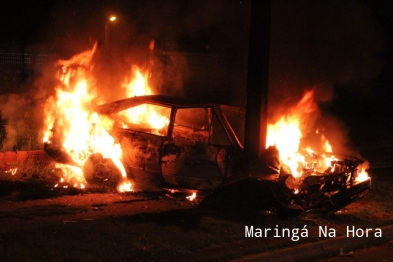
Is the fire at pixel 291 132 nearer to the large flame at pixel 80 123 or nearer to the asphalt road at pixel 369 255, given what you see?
the large flame at pixel 80 123

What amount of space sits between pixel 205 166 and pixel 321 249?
7.63 feet

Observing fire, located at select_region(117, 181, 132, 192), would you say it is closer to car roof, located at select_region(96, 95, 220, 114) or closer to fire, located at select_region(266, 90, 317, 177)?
car roof, located at select_region(96, 95, 220, 114)

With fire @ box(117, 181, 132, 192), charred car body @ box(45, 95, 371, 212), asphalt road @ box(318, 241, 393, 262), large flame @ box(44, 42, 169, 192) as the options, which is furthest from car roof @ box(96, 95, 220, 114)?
asphalt road @ box(318, 241, 393, 262)

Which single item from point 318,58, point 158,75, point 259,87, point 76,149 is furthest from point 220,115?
point 158,75

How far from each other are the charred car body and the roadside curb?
0.78 meters

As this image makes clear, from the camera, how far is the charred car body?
820cm

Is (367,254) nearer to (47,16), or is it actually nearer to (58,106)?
(58,106)

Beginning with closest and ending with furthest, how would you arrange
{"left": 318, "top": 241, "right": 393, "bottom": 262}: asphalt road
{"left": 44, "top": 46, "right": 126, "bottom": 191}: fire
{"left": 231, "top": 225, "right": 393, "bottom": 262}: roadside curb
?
1. {"left": 231, "top": 225, "right": 393, "bottom": 262}: roadside curb
2. {"left": 318, "top": 241, "right": 393, "bottom": 262}: asphalt road
3. {"left": 44, "top": 46, "right": 126, "bottom": 191}: fire

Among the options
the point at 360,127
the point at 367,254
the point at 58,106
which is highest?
the point at 360,127

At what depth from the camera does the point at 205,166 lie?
8.83 meters

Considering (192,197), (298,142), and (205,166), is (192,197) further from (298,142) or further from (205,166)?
(298,142)

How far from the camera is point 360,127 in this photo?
20.4 metres

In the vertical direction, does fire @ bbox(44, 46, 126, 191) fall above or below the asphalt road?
above

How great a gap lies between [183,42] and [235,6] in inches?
132
